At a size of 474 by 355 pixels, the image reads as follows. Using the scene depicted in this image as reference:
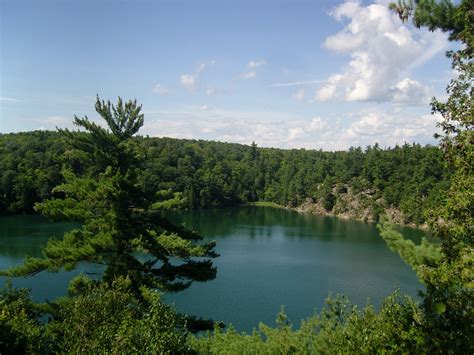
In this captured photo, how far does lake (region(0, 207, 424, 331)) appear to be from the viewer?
22.9 m

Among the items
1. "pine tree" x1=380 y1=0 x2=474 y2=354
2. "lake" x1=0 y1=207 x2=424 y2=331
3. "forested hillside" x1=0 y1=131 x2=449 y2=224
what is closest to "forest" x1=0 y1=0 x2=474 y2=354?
"pine tree" x1=380 y1=0 x2=474 y2=354

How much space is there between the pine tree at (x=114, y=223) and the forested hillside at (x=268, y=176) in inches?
1588

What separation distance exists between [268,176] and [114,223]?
85183 mm

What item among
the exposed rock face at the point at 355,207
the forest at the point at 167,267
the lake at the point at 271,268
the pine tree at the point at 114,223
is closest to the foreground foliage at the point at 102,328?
the forest at the point at 167,267

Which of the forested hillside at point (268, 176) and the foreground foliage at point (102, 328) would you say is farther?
the forested hillside at point (268, 176)

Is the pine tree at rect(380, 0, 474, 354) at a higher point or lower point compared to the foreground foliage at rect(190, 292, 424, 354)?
higher

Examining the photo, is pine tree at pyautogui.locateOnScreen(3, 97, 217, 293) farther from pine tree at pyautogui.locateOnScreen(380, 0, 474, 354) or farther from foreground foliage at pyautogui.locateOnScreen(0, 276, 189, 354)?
pine tree at pyautogui.locateOnScreen(380, 0, 474, 354)

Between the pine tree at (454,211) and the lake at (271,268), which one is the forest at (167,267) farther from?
the lake at (271,268)

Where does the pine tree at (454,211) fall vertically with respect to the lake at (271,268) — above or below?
above

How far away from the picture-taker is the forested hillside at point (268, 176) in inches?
2317

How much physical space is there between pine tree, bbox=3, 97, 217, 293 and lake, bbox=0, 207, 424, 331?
10646 millimetres

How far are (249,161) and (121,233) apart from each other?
92.8 meters

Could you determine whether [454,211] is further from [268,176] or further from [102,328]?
[268,176]

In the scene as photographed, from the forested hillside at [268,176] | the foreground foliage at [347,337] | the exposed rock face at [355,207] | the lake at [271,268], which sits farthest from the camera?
the exposed rock face at [355,207]
